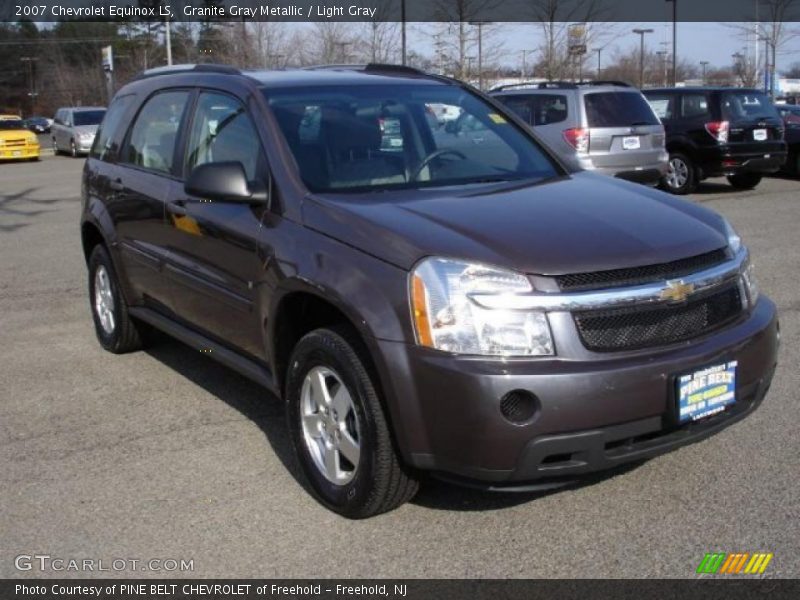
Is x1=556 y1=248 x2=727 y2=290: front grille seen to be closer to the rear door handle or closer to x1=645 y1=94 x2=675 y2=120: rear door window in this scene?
the rear door handle

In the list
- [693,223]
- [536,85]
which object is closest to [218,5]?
[536,85]

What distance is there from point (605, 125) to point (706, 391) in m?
9.83

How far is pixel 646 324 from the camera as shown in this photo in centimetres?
337

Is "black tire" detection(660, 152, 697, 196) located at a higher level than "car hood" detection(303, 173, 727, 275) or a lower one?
lower

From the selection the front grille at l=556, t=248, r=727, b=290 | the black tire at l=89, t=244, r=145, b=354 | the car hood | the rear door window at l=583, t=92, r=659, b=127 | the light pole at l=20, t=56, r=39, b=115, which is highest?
Result: the light pole at l=20, t=56, r=39, b=115

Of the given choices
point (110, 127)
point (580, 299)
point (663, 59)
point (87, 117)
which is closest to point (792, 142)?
point (110, 127)

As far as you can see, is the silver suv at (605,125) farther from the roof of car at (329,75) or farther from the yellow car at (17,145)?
the yellow car at (17,145)

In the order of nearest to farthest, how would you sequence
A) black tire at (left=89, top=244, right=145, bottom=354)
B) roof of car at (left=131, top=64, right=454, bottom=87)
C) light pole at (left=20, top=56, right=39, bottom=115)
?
1. roof of car at (left=131, top=64, right=454, bottom=87)
2. black tire at (left=89, top=244, right=145, bottom=354)
3. light pole at (left=20, top=56, right=39, bottom=115)

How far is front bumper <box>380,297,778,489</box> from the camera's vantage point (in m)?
3.18

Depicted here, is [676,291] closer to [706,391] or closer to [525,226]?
[706,391]

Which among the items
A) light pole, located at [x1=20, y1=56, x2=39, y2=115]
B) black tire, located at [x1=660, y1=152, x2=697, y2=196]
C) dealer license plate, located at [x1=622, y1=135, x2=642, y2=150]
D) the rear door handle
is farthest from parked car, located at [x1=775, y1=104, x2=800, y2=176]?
light pole, located at [x1=20, y1=56, x2=39, y2=115]

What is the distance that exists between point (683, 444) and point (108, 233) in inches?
157

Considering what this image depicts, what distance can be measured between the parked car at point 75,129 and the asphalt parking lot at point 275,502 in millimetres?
26639

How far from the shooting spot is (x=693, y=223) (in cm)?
386
